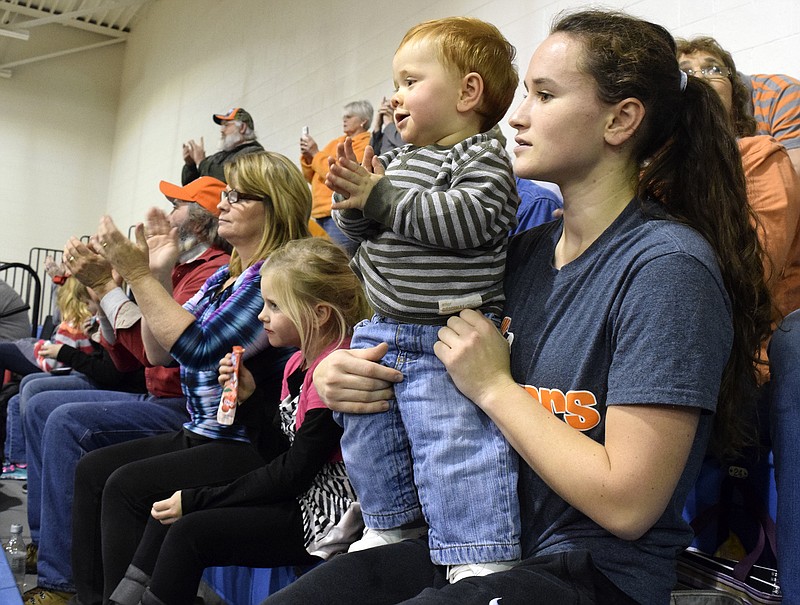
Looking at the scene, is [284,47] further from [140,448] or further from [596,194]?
[596,194]

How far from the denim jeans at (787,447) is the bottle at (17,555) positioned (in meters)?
2.35

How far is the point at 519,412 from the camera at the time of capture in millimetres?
1109

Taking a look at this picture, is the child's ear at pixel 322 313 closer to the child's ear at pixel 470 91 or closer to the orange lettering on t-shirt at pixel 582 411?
the child's ear at pixel 470 91

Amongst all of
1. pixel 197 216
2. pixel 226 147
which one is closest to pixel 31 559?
pixel 197 216

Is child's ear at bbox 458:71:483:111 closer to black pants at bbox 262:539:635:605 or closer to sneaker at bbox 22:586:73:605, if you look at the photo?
black pants at bbox 262:539:635:605

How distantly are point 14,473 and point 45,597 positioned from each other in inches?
86.9

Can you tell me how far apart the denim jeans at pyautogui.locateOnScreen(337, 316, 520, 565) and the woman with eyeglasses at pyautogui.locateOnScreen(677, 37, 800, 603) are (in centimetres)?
40

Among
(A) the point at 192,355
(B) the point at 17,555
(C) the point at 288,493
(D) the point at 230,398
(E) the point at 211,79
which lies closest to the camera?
(C) the point at 288,493

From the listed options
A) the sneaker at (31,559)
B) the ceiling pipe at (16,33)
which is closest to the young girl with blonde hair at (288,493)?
the sneaker at (31,559)

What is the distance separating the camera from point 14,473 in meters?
4.45

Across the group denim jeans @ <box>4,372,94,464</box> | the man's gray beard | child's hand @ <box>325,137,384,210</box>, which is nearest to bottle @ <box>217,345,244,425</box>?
child's hand @ <box>325,137,384,210</box>

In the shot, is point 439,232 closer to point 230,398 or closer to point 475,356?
point 475,356

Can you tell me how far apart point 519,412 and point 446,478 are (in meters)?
0.16

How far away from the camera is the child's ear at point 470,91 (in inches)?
58.9
